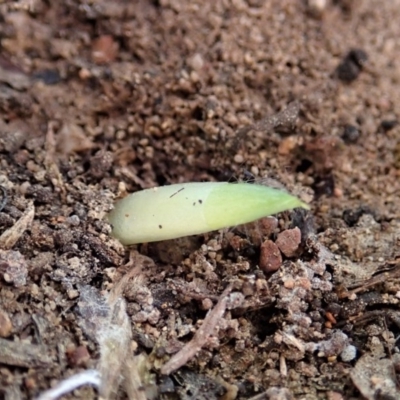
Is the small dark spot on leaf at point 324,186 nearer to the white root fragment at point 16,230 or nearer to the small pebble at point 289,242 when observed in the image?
the small pebble at point 289,242

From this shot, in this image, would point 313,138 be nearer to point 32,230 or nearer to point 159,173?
point 159,173

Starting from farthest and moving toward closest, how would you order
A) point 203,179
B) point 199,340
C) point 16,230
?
point 203,179
point 16,230
point 199,340

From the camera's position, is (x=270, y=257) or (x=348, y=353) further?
(x=270, y=257)

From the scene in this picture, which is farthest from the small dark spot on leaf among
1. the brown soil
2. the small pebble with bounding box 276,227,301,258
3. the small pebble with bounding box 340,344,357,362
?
the small pebble with bounding box 340,344,357,362

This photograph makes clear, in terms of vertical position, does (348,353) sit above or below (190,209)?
below

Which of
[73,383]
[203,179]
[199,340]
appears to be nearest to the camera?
[73,383]

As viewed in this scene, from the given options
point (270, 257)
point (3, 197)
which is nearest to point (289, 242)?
point (270, 257)

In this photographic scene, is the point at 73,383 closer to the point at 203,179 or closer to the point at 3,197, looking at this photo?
the point at 3,197
